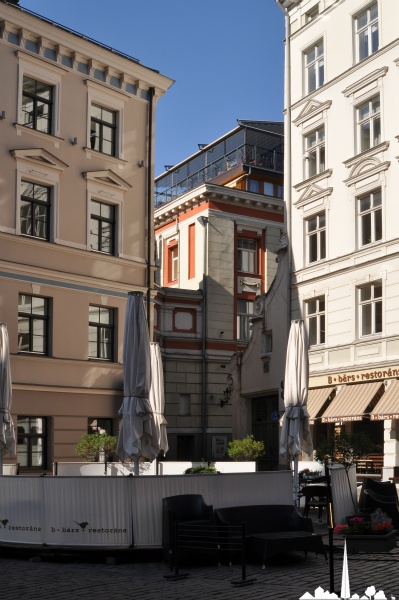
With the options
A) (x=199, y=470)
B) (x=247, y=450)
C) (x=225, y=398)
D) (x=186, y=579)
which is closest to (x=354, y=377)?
(x=247, y=450)

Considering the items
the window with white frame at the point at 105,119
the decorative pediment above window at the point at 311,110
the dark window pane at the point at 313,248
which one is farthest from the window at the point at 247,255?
the window with white frame at the point at 105,119

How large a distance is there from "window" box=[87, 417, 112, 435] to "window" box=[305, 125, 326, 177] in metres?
12.8

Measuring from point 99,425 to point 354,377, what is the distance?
355 inches

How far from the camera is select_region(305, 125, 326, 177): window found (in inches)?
1399

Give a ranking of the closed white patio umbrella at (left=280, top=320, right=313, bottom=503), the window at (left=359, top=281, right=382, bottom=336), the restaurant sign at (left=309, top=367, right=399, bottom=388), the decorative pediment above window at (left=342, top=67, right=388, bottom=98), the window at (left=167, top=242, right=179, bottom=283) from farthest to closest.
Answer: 1. the window at (left=167, top=242, right=179, bottom=283)
2. the decorative pediment above window at (left=342, top=67, right=388, bottom=98)
3. the window at (left=359, top=281, right=382, bottom=336)
4. the restaurant sign at (left=309, top=367, right=399, bottom=388)
5. the closed white patio umbrella at (left=280, top=320, right=313, bottom=503)

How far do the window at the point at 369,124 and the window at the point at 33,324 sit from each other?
12.9 metres

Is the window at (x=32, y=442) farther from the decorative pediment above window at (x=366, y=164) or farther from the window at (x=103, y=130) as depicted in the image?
the decorative pediment above window at (x=366, y=164)

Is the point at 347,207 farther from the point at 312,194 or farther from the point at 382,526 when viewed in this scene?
the point at 382,526

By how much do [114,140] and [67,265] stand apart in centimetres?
566

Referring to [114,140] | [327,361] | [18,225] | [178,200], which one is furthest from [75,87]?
[178,200]

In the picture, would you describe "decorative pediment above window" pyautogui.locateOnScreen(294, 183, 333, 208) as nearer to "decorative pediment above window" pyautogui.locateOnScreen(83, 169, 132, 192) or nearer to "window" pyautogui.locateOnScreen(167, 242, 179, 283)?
"decorative pediment above window" pyautogui.locateOnScreen(83, 169, 132, 192)

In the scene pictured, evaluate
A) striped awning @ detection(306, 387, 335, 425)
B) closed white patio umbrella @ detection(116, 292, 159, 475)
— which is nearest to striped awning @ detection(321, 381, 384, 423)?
striped awning @ detection(306, 387, 335, 425)

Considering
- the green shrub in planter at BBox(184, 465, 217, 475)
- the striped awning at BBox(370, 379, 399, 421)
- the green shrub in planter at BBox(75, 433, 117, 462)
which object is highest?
the striped awning at BBox(370, 379, 399, 421)

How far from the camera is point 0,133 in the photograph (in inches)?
1140
